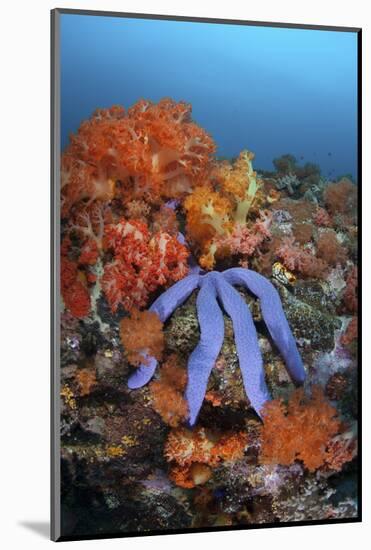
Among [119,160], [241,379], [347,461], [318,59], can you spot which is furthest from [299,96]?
[347,461]

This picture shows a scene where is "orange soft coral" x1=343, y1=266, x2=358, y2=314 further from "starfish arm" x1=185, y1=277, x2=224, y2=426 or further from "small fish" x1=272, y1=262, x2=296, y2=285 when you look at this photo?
"starfish arm" x1=185, y1=277, x2=224, y2=426

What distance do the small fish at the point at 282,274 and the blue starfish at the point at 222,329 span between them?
0.22 ft

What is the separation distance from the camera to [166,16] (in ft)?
21.1

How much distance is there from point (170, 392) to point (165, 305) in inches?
18.1

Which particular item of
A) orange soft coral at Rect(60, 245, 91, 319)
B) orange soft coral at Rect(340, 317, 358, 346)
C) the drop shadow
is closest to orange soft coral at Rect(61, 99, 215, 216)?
orange soft coral at Rect(60, 245, 91, 319)

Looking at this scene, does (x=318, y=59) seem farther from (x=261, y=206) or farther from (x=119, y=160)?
(x=119, y=160)

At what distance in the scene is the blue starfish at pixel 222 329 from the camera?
21.0ft

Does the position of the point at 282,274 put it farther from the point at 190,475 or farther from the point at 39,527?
the point at 39,527

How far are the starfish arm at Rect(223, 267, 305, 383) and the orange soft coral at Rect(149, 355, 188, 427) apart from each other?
56 cm

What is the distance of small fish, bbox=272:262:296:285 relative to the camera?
6598 millimetres

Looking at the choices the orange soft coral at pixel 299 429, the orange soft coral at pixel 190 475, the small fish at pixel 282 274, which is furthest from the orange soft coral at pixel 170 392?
the small fish at pixel 282 274

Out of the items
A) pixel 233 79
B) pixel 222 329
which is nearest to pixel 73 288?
pixel 222 329

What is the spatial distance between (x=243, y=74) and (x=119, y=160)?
2.85ft

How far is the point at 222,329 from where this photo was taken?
649 centimetres
